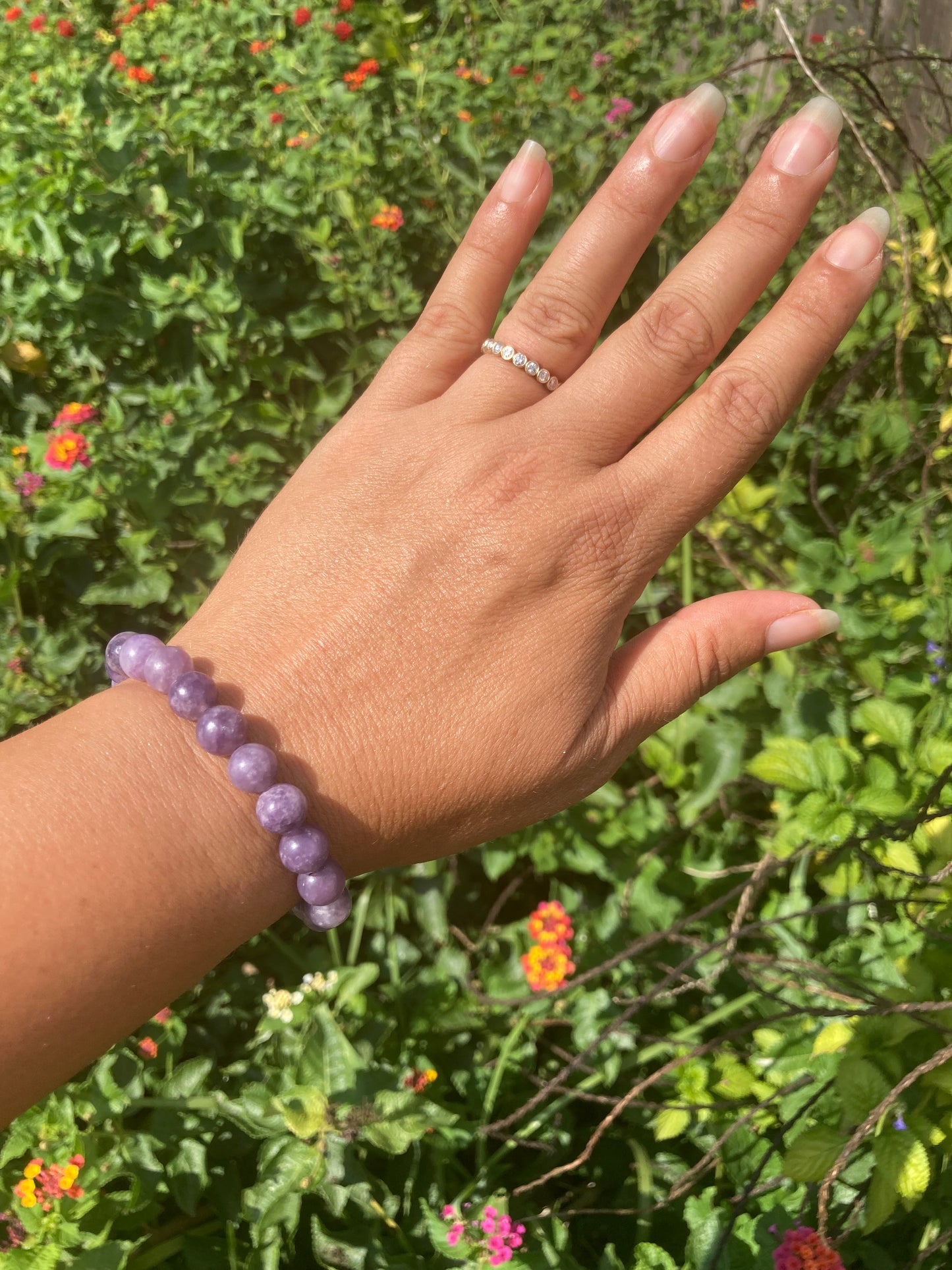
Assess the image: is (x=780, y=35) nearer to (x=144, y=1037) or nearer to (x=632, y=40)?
(x=632, y=40)

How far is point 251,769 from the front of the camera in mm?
1173

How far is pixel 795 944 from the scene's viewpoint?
1841mm

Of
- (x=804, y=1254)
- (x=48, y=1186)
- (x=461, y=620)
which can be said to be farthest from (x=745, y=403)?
(x=48, y=1186)

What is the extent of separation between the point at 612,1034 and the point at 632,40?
360 centimetres

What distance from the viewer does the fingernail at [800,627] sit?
1473mm

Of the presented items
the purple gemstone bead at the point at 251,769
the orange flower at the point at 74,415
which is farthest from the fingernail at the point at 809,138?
the orange flower at the point at 74,415

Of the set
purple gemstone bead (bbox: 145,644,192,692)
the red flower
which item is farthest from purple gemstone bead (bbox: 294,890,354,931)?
the red flower

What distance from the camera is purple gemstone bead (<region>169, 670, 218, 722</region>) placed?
1195 mm

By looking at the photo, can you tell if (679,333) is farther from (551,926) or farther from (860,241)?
(551,926)

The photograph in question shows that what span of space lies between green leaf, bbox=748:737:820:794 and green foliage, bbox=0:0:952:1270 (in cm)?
1

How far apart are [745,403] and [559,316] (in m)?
0.44

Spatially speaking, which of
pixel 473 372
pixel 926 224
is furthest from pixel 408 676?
pixel 926 224

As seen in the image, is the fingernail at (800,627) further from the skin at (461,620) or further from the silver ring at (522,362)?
the silver ring at (522,362)

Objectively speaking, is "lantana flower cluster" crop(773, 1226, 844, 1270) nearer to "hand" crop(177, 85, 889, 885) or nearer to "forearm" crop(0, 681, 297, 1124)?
"hand" crop(177, 85, 889, 885)
